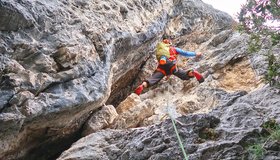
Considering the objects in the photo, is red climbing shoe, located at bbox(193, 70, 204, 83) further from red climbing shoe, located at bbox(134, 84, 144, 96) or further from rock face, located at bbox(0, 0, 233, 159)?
rock face, located at bbox(0, 0, 233, 159)

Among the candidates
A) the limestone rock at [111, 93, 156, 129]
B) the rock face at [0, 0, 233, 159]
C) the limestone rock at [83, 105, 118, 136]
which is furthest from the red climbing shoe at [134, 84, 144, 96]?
the limestone rock at [83, 105, 118, 136]

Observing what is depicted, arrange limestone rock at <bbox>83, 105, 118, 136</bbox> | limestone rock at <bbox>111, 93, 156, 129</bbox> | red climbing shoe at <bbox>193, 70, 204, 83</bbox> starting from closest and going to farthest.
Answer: limestone rock at <bbox>111, 93, 156, 129</bbox> < limestone rock at <bbox>83, 105, 118, 136</bbox> < red climbing shoe at <bbox>193, 70, 204, 83</bbox>

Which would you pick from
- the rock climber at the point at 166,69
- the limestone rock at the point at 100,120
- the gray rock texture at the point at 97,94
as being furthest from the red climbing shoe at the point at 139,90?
the limestone rock at the point at 100,120

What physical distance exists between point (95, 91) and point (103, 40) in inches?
52.1

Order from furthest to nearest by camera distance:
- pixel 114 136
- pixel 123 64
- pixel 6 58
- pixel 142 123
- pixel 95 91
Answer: pixel 123 64 → pixel 142 123 → pixel 95 91 → pixel 114 136 → pixel 6 58

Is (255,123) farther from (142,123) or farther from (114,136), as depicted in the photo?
(142,123)

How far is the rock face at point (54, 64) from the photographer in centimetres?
512

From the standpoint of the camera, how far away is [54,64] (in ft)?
19.1

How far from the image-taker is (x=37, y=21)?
5785mm

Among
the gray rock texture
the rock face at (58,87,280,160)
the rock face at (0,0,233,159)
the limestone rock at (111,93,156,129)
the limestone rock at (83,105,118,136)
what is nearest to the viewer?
the rock face at (58,87,280,160)

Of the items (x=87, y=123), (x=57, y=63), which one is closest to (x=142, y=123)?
(x=87, y=123)

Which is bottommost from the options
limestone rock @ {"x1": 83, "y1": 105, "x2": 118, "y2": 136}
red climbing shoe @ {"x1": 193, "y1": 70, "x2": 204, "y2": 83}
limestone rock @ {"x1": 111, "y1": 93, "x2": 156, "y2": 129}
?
limestone rock @ {"x1": 83, "y1": 105, "x2": 118, "y2": 136}

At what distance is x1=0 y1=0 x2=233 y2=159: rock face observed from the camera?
5.12 meters

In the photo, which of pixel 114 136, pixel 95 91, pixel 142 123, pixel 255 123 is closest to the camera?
pixel 255 123
